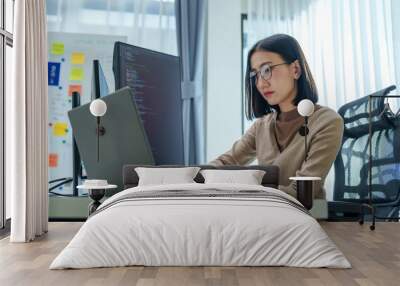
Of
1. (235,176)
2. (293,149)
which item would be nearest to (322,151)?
(293,149)

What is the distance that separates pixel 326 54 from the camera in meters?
5.88

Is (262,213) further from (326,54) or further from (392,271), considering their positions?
(326,54)

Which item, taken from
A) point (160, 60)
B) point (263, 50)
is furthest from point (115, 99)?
point (263, 50)

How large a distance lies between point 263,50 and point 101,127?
2032 millimetres

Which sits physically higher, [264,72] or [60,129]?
[264,72]

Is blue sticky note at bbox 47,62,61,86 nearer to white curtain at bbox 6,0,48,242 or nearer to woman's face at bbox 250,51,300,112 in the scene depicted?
white curtain at bbox 6,0,48,242

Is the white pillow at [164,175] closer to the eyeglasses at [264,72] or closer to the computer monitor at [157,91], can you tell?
the computer monitor at [157,91]

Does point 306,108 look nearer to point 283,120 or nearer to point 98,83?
point 283,120

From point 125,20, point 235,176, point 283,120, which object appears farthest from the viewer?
point 125,20

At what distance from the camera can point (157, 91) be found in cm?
580

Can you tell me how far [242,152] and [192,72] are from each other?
3.54ft

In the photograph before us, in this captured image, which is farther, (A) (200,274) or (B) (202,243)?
(B) (202,243)

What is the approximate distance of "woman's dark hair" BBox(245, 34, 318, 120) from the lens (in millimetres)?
5797

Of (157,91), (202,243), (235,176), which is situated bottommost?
(202,243)
